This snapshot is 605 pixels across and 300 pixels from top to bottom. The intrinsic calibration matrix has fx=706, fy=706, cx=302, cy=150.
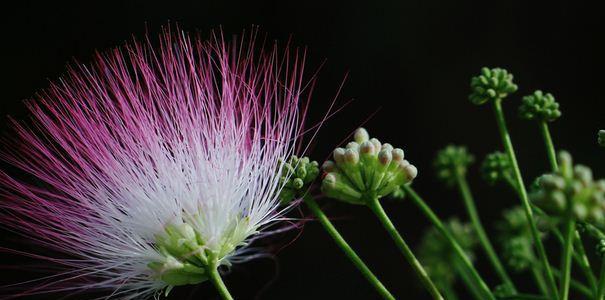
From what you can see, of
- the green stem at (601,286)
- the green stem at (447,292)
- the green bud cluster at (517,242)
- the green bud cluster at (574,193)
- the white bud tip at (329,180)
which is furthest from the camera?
the green bud cluster at (517,242)

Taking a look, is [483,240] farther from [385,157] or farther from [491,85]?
[385,157]

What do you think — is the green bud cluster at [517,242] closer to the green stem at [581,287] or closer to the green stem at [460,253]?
the green stem at [581,287]

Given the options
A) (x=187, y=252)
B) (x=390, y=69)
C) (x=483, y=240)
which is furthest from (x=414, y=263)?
(x=390, y=69)

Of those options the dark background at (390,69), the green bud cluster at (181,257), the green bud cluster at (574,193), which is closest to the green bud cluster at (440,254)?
the green bud cluster at (181,257)

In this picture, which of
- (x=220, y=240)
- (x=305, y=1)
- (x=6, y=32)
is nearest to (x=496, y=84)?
(x=220, y=240)

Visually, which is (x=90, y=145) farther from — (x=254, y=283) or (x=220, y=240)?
(x=254, y=283)
